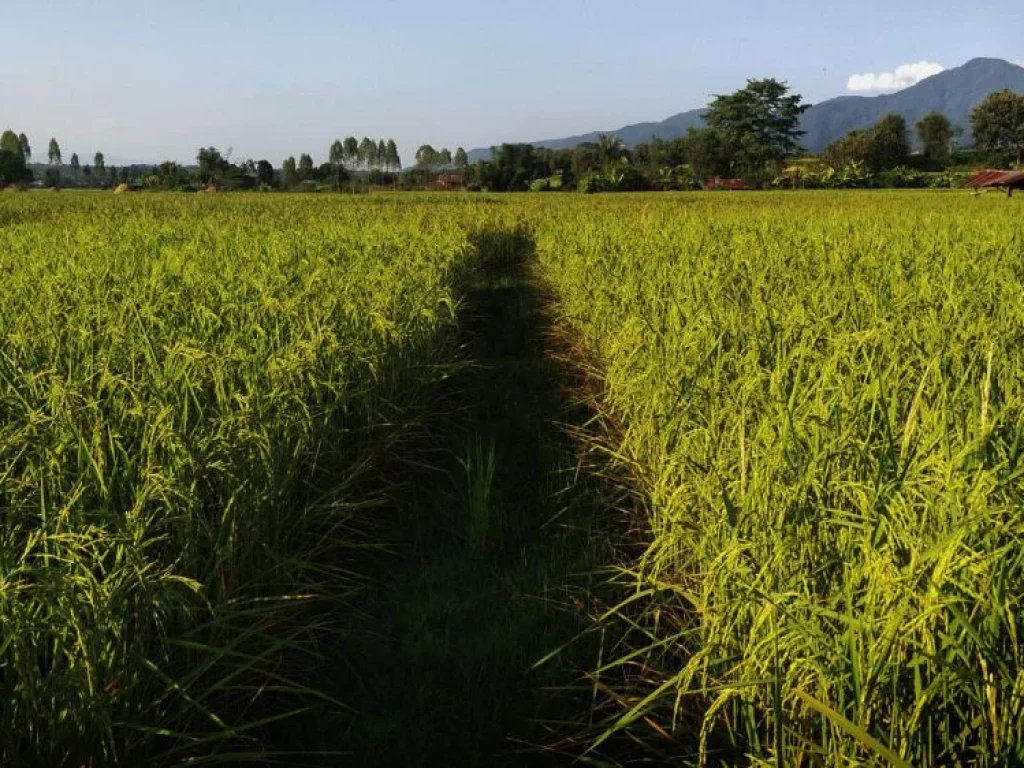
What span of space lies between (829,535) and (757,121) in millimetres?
76862

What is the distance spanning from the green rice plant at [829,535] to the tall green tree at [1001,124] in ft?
281

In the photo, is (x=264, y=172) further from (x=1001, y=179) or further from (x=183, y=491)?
(x=183, y=491)

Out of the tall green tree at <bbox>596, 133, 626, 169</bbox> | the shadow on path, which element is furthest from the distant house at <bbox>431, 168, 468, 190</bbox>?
the shadow on path

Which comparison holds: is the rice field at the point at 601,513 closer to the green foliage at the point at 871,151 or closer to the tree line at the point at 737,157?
the tree line at the point at 737,157

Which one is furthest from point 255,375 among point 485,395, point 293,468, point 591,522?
point 485,395

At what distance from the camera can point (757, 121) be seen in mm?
69500

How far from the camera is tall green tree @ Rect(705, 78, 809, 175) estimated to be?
67562mm

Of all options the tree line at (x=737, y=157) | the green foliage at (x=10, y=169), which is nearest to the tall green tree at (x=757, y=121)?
the tree line at (x=737, y=157)

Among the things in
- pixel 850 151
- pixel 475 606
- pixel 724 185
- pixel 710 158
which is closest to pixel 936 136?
pixel 850 151

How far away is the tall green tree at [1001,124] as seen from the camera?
71375 mm

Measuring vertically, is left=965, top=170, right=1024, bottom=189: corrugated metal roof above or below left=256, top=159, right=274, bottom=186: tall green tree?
below

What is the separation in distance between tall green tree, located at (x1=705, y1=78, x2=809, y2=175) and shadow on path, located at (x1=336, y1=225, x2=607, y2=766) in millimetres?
70342

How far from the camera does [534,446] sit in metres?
3.73

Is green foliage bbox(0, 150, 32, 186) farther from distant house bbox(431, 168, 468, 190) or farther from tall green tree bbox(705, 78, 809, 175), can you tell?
tall green tree bbox(705, 78, 809, 175)
